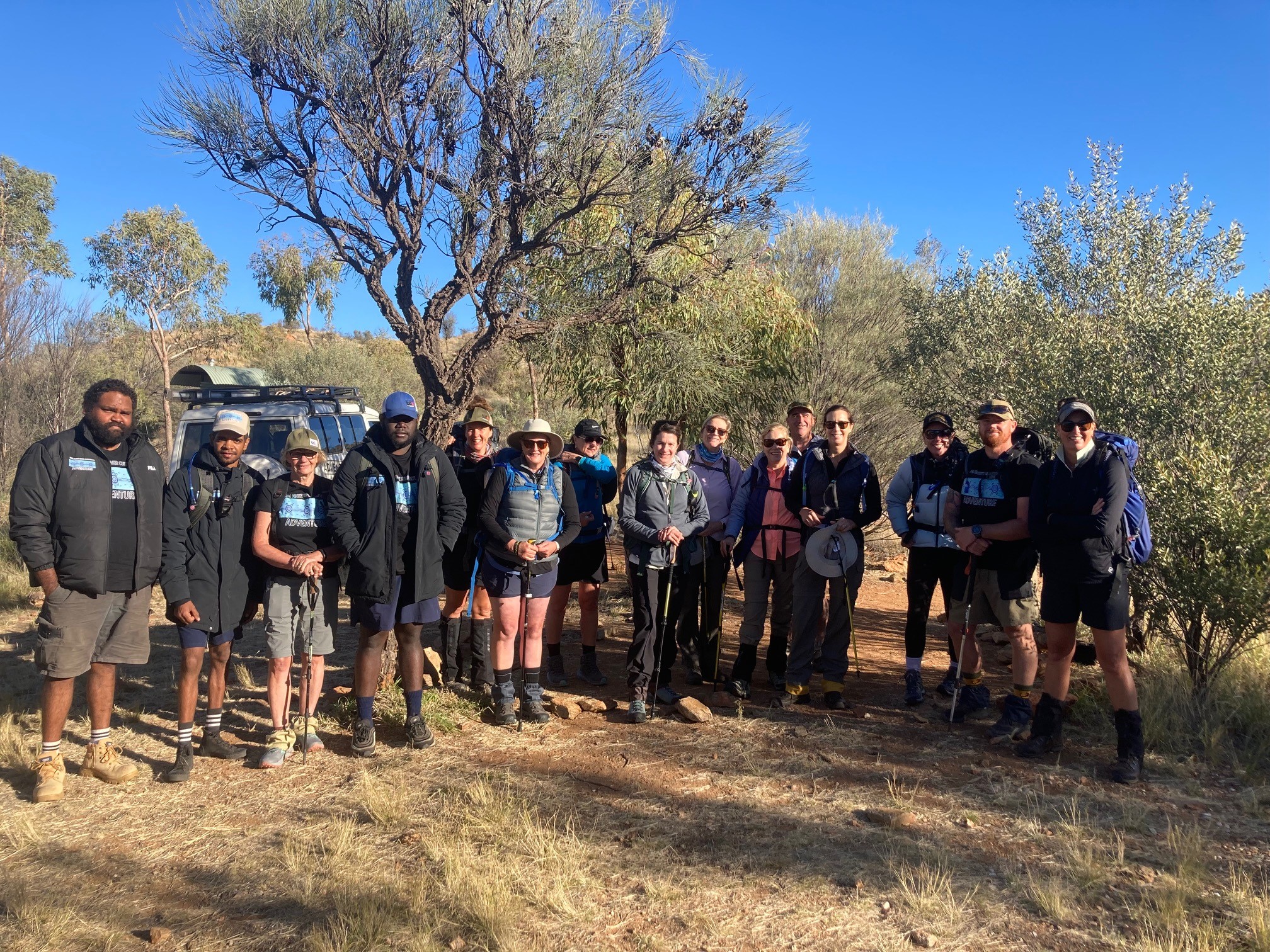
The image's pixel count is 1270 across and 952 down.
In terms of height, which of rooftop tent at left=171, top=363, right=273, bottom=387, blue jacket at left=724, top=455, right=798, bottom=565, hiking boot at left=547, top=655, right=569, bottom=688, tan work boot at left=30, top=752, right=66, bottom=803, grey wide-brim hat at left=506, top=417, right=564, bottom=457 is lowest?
tan work boot at left=30, top=752, right=66, bottom=803

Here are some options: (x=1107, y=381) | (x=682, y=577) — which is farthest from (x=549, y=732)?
(x=1107, y=381)

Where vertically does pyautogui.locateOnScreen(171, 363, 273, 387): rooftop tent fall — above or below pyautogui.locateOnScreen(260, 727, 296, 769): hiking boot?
above

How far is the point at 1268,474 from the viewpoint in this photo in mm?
5566

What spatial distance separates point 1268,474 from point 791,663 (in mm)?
3339

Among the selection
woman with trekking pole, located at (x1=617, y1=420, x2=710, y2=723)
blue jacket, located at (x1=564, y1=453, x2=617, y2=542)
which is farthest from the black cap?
woman with trekking pole, located at (x1=617, y1=420, x2=710, y2=723)

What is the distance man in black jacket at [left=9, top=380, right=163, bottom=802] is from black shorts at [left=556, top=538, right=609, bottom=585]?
282 centimetres

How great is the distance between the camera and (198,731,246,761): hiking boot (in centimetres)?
529

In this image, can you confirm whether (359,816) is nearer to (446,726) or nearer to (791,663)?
(446,726)

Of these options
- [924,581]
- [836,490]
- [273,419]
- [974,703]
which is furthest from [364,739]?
[273,419]

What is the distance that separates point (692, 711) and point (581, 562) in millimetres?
1527

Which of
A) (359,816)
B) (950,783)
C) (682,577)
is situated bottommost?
(359,816)

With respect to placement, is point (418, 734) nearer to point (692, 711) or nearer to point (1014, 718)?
point (692, 711)

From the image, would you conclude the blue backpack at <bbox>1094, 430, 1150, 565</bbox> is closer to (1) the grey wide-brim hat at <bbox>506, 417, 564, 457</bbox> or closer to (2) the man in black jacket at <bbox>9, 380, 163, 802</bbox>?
(1) the grey wide-brim hat at <bbox>506, 417, 564, 457</bbox>

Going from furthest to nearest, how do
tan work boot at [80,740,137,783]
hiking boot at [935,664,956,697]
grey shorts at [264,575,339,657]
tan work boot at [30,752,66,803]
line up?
hiking boot at [935,664,956,697]
grey shorts at [264,575,339,657]
tan work boot at [80,740,137,783]
tan work boot at [30,752,66,803]
